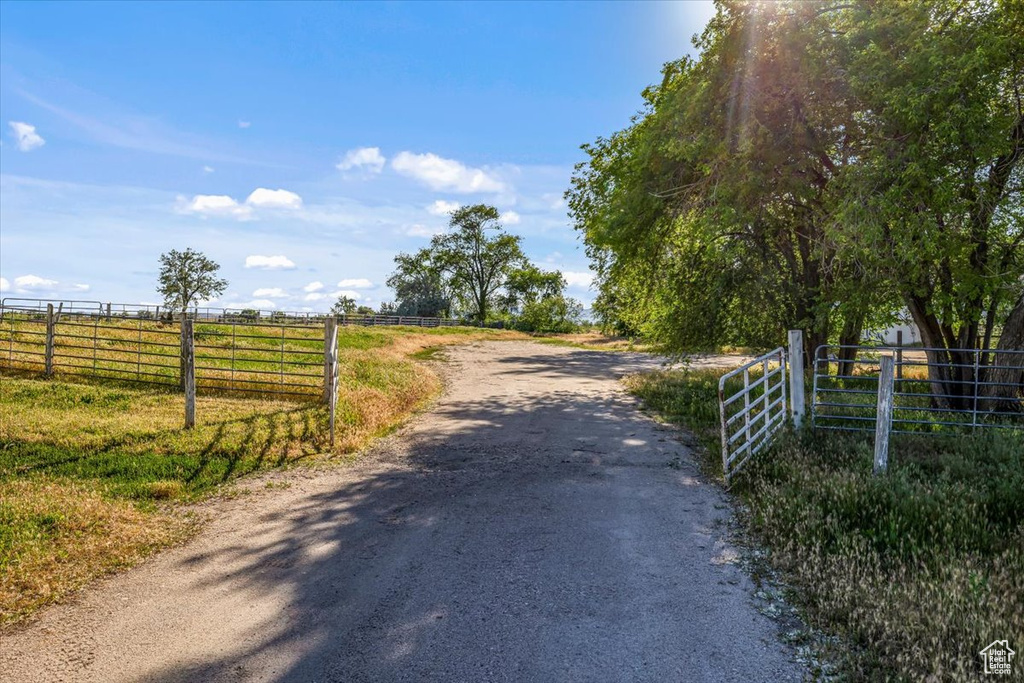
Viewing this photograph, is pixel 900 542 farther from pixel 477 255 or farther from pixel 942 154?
pixel 477 255

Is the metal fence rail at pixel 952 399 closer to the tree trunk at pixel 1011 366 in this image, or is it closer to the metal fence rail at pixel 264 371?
the tree trunk at pixel 1011 366

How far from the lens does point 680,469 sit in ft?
28.0

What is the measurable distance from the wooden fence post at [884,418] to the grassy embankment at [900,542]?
23 centimetres

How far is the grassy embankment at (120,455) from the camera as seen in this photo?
5.54 metres

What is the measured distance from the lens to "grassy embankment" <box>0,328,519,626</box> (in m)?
5.54

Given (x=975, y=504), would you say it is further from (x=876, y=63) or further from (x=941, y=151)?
(x=876, y=63)

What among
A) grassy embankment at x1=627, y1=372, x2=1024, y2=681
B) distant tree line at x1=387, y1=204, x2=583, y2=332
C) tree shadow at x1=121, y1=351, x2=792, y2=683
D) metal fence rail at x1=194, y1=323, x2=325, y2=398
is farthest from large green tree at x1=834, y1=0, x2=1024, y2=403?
distant tree line at x1=387, y1=204, x2=583, y2=332

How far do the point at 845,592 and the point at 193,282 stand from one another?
8988 cm

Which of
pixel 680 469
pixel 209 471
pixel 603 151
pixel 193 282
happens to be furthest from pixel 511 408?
pixel 193 282

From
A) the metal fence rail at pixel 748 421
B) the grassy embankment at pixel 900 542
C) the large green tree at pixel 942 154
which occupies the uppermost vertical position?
the large green tree at pixel 942 154

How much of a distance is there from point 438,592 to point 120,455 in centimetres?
698

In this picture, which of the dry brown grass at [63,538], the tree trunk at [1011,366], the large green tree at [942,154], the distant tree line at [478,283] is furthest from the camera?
the distant tree line at [478,283]

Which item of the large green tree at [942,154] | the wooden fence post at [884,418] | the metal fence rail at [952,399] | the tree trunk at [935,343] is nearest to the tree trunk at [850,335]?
Answer: the tree trunk at [935,343]

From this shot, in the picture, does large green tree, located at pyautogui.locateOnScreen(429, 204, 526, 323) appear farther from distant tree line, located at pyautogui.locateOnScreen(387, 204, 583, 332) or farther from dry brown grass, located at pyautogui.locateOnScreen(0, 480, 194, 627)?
dry brown grass, located at pyautogui.locateOnScreen(0, 480, 194, 627)
